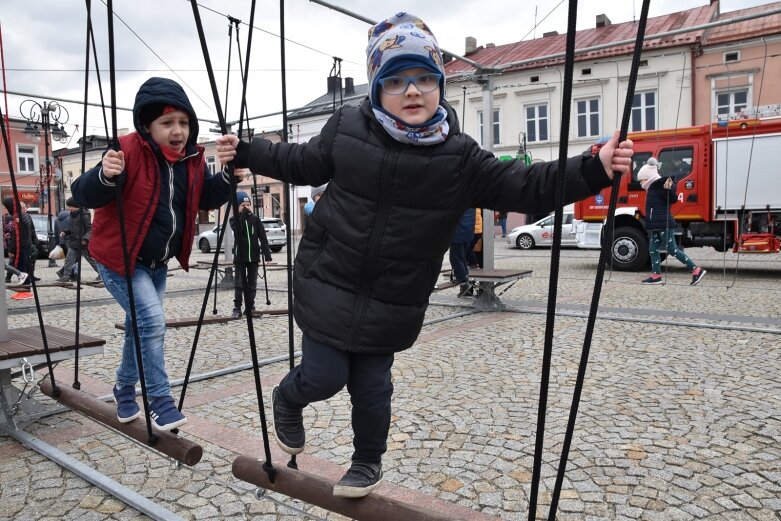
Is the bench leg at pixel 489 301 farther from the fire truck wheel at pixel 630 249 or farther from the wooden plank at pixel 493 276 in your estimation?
the fire truck wheel at pixel 630 249

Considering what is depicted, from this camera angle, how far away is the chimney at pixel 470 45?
3488 cm

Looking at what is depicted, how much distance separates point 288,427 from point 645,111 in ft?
87.5

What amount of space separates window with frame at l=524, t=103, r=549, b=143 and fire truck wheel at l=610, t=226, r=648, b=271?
16199 millimetres

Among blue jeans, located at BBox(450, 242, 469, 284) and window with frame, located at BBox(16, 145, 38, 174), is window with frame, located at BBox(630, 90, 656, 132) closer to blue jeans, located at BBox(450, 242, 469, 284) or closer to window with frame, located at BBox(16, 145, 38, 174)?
blue jeans, located at BBox(450, 242, 469, 284)

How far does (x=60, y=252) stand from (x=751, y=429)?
11227 millimetres

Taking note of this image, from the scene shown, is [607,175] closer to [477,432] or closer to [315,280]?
[315,280]

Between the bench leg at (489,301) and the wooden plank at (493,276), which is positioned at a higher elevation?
the wooden plank at (493,276)

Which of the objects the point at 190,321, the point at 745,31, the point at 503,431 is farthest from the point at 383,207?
the point at 745,31

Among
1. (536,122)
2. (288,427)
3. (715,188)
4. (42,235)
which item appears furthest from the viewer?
(536,122)

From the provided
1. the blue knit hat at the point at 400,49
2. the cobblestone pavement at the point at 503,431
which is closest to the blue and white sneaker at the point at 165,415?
the cobblestone pavement at the point at 503,431

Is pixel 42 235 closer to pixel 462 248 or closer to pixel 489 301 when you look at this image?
pixel 462 248

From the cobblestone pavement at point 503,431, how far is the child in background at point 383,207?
935 mm

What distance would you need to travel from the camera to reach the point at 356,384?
6.69 ft

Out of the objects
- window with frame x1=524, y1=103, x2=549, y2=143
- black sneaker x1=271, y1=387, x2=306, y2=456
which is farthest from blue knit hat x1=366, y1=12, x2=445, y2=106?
window with frame x1=524, y1=103, x2=549, y2=143
